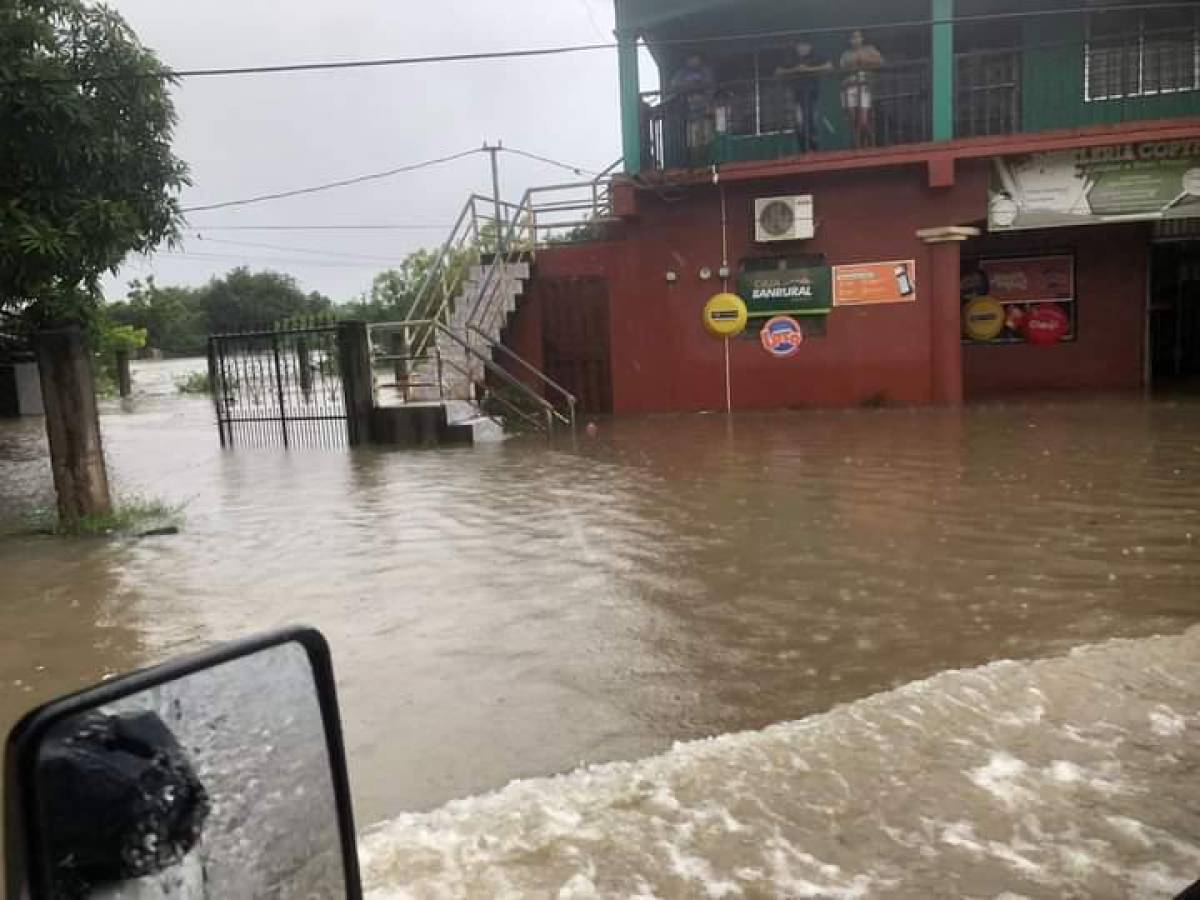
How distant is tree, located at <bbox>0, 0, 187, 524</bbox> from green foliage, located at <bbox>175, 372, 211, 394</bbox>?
1025 inches

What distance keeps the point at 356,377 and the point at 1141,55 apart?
12.6 meters

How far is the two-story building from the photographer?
49.8ft

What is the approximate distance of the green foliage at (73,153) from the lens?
8.20 metres

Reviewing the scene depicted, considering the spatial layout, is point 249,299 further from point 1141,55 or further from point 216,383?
point 1141,55

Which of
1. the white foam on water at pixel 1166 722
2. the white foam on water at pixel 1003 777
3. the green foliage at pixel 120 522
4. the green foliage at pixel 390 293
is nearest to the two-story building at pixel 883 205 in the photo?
the green foliage at pixel 120 522

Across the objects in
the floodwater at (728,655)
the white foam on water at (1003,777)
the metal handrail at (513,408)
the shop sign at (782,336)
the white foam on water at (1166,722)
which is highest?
the shop sign at (782,336)

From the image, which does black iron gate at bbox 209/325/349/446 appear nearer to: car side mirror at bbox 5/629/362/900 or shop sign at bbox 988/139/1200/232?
shop sign at bbox 988/139/1200/232

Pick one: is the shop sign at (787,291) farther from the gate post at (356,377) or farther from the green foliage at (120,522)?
the green foliage at (120,522)

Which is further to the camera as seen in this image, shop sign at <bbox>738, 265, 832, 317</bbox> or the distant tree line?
the distant tree line

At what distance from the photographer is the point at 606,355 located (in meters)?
18.0

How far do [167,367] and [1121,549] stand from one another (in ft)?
152

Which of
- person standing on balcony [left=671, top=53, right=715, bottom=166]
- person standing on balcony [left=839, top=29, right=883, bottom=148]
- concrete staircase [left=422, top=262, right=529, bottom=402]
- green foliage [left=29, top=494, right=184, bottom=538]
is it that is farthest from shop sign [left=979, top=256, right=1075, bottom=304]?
green foliage [left=29, top=494, right=184, bottom=538]

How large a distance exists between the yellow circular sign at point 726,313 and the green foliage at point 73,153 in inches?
366

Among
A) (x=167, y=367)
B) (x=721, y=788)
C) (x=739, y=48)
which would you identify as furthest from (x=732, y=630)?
(x=167, y=367)
